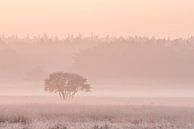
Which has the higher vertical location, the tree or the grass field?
the tree

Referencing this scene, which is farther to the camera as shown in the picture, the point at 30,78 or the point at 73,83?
the point at 30,78

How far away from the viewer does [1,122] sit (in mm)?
30625

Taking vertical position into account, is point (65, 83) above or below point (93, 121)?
above

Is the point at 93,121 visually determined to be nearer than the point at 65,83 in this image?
→ Yes

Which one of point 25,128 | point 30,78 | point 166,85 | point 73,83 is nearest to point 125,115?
point 25,128

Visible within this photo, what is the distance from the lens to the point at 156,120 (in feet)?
108

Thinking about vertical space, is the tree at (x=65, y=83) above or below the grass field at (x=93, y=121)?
above

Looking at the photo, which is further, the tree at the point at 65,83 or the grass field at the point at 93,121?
the tree at the point at 65,83

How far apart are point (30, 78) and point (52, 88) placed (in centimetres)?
11205

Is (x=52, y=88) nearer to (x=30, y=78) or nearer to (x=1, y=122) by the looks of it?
(x=1, y=122)

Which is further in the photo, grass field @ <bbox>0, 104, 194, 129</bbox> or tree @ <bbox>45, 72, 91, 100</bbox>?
tree @ <bbox>45, 72, 91, 100</bbox>

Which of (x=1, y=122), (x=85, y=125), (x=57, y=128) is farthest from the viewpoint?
(x=1, y=122)

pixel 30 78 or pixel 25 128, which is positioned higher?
pixel 30 78

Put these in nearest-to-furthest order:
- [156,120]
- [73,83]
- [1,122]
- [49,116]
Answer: [1,122] < [156,120] < [49,116] < [73,83]
